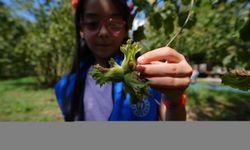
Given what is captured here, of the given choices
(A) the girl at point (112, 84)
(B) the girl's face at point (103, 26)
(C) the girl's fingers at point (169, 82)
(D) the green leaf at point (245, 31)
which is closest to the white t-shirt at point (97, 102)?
(A) the girl at point (112, 84)

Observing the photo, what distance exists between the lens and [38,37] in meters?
11.7

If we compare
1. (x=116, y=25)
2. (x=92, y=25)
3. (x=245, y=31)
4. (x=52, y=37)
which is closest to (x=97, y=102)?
(x=92, y=25)

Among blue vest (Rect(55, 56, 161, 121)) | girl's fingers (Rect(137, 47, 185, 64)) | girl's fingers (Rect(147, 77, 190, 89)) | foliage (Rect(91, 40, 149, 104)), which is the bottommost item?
A: blue vest (Rect(55, 56, 161, 121))

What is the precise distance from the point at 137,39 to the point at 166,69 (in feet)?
1.46

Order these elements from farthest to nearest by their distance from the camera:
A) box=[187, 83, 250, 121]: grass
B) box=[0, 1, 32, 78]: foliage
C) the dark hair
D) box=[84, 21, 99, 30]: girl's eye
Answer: box=[0, 1, 32, 78]: foliage
box=[187, 83, 250, 121]: grass
the dark hair
box=[84, 21, 99, 30]: girl's eye

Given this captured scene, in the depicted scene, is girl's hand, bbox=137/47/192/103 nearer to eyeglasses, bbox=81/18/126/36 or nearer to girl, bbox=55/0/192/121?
girl, bbox=55/0/192/121

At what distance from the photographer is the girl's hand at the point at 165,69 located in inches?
27.2

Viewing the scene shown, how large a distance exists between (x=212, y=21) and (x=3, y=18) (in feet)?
44.8

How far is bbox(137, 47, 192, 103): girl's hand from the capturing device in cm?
69

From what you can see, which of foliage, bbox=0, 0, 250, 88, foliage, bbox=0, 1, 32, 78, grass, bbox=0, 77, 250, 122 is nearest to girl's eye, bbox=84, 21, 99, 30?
foliage, bbox=0, 0, 250, 88

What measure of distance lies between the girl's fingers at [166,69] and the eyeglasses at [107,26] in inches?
17.9

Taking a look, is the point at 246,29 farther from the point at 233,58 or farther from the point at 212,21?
the point at 212,21

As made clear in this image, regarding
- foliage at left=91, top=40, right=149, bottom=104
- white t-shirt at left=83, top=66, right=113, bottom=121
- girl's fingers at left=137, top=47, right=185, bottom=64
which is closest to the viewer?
foliage at left=91, top=40, right=149, bottom=104

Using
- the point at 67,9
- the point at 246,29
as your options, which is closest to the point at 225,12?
the point at 246,29
